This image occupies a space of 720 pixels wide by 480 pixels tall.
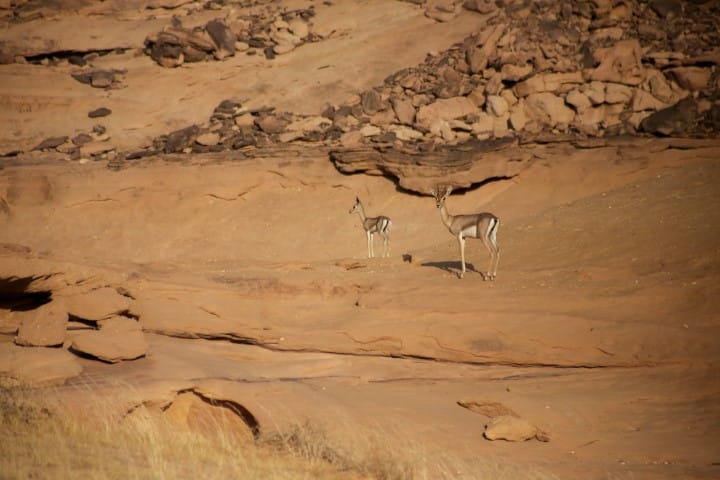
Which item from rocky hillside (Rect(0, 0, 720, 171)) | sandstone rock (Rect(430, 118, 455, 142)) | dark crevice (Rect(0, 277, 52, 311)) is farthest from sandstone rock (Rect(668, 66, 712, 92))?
dark crevice (Rect(0, 277, 52, 311))

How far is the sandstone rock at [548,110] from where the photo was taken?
27000 mm

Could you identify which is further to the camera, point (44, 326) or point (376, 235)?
point (376, 235)

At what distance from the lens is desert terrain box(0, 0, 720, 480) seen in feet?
39.2

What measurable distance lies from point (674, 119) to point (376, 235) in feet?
28.2

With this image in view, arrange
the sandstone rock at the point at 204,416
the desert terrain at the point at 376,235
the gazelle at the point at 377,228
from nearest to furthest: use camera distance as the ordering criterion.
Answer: the sandstone rock at the point at 204,416 → the desert terrain at the point at 376,235 → the gazelle at the point at 377,228

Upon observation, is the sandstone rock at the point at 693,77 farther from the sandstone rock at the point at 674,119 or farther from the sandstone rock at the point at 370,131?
the sandstone rock at the point at 370,131

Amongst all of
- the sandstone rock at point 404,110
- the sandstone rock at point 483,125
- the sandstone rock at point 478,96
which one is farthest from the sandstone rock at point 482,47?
the sandstone rock at point 404,110

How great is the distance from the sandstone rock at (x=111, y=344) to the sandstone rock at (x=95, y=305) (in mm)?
447

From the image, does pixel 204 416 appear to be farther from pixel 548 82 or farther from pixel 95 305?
pixel 548 82

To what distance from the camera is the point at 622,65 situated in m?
27.3

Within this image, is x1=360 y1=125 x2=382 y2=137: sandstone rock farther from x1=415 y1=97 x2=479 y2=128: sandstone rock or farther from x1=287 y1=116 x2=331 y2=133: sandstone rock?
x1=287 y1=116 x2=331 y2=133: sandstone rock

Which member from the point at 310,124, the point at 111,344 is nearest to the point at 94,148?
the point at 310,124

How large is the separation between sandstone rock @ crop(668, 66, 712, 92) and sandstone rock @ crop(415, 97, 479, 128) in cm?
582

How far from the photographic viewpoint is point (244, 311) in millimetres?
16266
